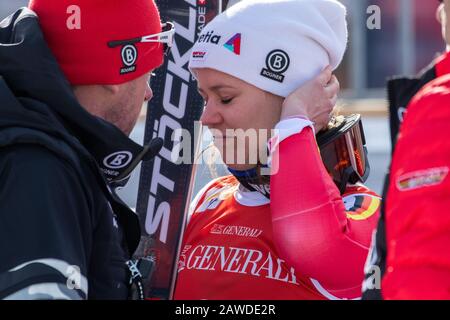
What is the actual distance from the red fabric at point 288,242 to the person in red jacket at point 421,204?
0.91 m

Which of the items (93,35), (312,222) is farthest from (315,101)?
(93,35)

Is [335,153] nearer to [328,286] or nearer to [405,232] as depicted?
[328,286]

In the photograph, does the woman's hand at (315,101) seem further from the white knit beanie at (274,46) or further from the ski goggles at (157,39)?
the ski goggles at (157,39)

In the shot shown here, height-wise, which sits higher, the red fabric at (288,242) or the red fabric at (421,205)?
the red fabric at (421,205)

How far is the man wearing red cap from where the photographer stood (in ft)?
6.21

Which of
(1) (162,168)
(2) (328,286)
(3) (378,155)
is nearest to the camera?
(2) (328,286)

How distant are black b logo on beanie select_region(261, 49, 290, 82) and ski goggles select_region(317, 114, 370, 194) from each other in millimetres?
240

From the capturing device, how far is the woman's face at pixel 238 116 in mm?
2777

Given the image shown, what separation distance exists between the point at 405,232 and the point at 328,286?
3.69 ft

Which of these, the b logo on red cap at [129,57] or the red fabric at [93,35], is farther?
the b logo on red cap at [129,57]

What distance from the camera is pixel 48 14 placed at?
7.87ft

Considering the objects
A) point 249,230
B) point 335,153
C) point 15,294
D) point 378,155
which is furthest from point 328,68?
point 378,155

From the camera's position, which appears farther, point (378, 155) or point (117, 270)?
point (378, 155)

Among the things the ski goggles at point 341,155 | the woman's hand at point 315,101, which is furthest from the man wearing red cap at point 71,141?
the ski goggles at point 341,155
